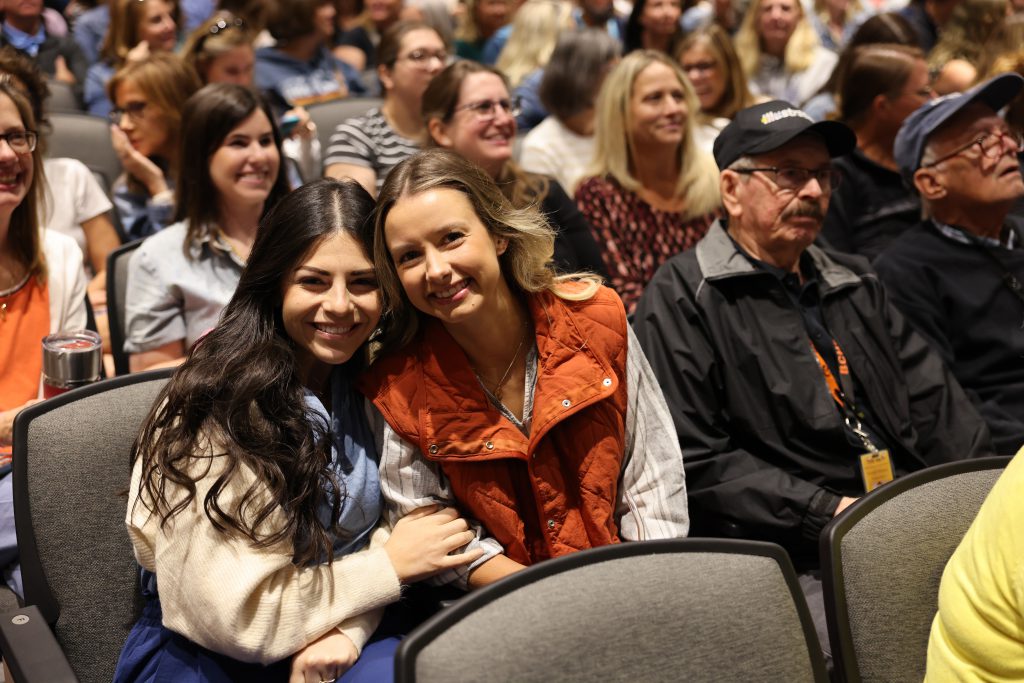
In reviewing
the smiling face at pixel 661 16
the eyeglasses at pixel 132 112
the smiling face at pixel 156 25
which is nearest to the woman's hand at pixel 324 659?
the eyeglasses at pixel 132 112

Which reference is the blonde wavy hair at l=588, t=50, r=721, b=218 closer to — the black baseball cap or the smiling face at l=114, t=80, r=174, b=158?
the black baseball cap

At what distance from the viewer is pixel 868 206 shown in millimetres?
3498

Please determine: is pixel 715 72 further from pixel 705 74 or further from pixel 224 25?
pixel 224 25

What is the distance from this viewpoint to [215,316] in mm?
2750

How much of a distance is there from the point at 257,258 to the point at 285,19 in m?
3.42

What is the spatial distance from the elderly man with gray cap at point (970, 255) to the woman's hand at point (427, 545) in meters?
1.45

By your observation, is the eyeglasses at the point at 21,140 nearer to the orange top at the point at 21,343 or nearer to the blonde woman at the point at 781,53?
the orange top at the point at 21,343

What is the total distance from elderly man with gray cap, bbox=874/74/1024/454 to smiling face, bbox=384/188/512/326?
53.0 inches

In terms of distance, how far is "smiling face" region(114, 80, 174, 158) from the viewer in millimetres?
3562

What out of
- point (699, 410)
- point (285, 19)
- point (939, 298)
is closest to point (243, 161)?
point (699, 410)

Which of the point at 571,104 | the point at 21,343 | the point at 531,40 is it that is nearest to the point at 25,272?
the point at 21,343

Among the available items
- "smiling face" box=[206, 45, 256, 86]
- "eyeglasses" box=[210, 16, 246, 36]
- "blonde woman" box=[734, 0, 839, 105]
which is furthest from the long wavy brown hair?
"blonde woman" box=[734, 0, 839, 105]

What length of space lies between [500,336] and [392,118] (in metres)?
2.23

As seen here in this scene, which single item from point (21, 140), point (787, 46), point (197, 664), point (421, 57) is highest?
point (21, 140)
